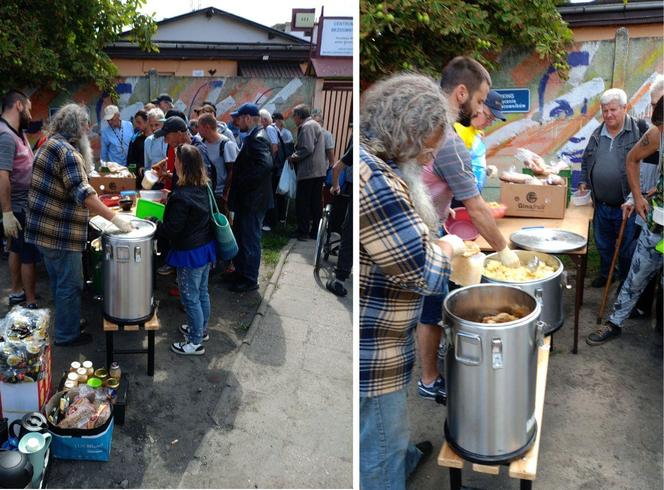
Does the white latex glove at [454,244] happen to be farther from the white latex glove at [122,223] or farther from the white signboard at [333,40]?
the white signboard at [333,40]

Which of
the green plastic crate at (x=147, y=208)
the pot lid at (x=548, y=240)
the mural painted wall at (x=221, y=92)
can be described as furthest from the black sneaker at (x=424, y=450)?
the mural painted wall at (x=221, y=92)

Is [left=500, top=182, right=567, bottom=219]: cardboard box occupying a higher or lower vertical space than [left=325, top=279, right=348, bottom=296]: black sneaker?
higher

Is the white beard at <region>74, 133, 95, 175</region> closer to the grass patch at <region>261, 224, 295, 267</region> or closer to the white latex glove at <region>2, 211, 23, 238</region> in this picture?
the white latex glove at <region>2, 211, 23, 238</region>

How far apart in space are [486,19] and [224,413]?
3.62 m

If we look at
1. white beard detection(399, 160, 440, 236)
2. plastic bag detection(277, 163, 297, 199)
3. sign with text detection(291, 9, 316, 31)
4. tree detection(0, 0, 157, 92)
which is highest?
sign with text detection(291, 9, 316, 31)

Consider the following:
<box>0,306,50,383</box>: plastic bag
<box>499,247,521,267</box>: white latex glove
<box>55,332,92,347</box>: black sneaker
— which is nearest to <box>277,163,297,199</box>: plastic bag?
<box>55,332,92,347</box>: black sneaker

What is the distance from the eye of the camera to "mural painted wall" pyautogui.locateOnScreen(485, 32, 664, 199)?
5508mm

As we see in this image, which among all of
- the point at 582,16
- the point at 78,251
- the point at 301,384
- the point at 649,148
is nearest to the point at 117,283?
the point at 78,251

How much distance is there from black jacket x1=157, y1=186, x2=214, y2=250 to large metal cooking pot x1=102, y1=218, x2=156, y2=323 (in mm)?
85

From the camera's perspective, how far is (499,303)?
1914mm

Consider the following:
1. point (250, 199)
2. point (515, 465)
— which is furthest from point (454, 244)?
point (250, 199)

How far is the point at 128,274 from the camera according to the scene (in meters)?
2.90

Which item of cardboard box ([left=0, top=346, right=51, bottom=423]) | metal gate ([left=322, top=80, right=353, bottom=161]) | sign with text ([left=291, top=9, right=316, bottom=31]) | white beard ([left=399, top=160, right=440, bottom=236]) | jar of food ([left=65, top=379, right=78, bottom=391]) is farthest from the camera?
sign with text ([left=291, top=9, right=316, bottom=31])

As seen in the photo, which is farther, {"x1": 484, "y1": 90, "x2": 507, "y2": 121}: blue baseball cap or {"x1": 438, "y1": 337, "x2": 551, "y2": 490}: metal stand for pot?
{"x1": 484, "y1": 90, "x2": 507, "y2": 121}: blue baseball cap
